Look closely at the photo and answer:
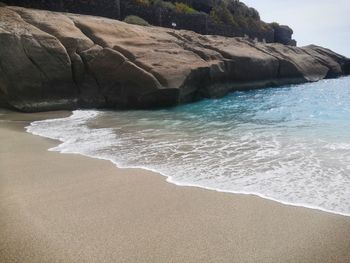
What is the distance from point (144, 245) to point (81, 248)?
1.52 ft

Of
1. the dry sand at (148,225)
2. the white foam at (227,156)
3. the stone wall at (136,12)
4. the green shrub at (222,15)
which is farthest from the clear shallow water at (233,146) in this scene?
the green shrub at (222,15)

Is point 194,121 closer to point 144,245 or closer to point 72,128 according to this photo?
point 72,128

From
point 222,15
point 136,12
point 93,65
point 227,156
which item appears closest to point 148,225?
point 227,156

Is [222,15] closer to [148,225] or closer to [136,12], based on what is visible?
[136,12]

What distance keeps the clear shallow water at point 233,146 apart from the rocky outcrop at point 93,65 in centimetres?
119

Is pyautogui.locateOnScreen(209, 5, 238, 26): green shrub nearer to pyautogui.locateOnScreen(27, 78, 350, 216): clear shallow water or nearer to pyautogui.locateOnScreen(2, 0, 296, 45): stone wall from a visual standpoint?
pyautogui.locateOnScreen(2, 0, 296, 45): stone wall

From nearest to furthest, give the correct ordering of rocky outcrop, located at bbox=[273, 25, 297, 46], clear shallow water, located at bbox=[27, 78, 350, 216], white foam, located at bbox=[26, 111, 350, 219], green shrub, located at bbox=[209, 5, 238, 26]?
white foam, located at bbox=[26, 111, 350, 219] < clear shallow water, located at bbox=[27, 78, 350, 216] < green shrub, located at bbox=[209, 5, 238, 26] < rocky outcrop, located at bbox=[273, 25, 297, 46]

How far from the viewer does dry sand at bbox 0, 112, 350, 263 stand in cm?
271

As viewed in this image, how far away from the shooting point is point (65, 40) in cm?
1205

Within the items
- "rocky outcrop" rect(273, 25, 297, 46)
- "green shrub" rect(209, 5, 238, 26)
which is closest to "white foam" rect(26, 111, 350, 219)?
A: "green shrub" rect(209, 5, 238, 26)

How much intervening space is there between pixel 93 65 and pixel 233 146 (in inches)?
291

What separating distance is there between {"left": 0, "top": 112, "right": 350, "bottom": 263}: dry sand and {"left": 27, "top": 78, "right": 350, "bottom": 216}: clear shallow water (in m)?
0.41

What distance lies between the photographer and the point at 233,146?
634 centimetres

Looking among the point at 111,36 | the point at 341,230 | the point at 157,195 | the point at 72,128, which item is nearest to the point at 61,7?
the point at 111,36
